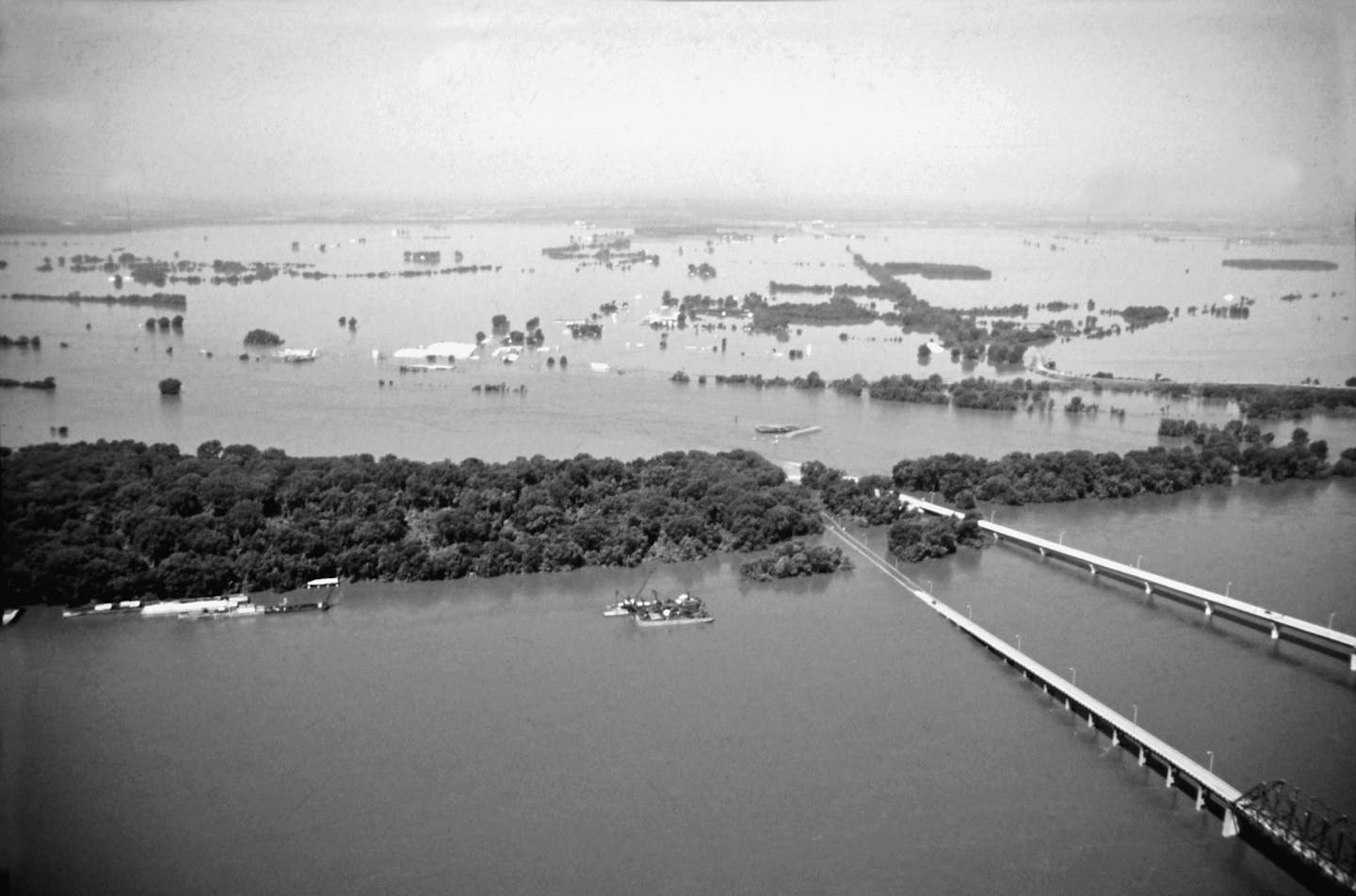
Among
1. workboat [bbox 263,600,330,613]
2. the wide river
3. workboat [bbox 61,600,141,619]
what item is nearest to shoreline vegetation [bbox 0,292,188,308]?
the wide river

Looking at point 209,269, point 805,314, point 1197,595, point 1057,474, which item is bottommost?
point 1197,595

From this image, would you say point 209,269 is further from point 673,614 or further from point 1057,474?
point 1057,474

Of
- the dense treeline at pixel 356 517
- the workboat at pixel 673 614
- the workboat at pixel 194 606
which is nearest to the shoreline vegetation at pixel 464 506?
the dense treeline at pixel 356 517

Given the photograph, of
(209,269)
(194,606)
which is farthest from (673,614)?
(209,269)

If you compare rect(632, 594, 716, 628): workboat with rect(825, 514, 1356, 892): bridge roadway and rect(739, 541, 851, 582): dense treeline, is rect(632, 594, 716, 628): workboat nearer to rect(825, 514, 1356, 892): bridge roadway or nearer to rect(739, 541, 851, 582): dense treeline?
rect(739, 541, 851, 582): dense treeline

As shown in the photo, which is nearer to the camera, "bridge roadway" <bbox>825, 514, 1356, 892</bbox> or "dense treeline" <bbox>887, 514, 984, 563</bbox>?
"bridge roadway" <bbox>825, 514, 1356, 892</bbox>

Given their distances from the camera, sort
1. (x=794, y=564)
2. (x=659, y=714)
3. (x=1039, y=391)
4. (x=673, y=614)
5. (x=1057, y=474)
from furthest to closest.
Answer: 1. (x=1039, y=391)
2. (x=1057, y=474)
3. (x=794, y=564)
4. (x=673, y=614)
5. (x=659, y=714)

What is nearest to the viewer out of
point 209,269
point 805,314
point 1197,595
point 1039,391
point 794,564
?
point 1197,595

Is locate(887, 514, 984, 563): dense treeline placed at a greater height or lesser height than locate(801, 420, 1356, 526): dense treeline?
lesser
